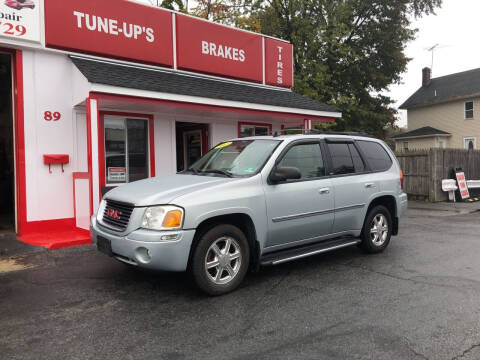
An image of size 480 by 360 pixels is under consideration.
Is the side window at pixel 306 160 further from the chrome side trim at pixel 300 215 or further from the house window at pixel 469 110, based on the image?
the house window at pixel 469 110

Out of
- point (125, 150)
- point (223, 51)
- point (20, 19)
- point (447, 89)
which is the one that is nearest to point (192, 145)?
point (125, 150)

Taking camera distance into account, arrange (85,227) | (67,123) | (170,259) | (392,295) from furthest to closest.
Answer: (67,123) → (85,227) → (392,295) → (170,259)

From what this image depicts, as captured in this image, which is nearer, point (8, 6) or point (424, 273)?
point (424, 273)

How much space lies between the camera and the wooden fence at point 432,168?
14.1 meters

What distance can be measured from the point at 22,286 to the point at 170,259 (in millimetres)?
2230

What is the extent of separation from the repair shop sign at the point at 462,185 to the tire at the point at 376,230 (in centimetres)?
A: 968

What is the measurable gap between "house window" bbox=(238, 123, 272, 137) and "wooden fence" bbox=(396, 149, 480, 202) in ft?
19.8

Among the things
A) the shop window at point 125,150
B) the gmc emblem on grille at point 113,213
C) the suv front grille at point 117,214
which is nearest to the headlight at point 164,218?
the suv front grille at point 117,214

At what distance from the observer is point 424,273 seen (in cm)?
513

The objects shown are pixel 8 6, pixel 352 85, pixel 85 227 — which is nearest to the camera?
pixel 8 6

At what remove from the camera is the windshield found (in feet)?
16.0

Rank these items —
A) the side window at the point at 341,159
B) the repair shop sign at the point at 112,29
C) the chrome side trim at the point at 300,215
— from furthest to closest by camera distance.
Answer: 1. the repair shop sign at the point at 112,29
2. the side window at the point at 341,159
3. the chrome side trim at the point at 300,215

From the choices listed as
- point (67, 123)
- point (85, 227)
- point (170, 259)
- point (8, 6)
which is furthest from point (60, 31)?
point (170, 259)

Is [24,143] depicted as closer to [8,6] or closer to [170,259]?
[8,6]
